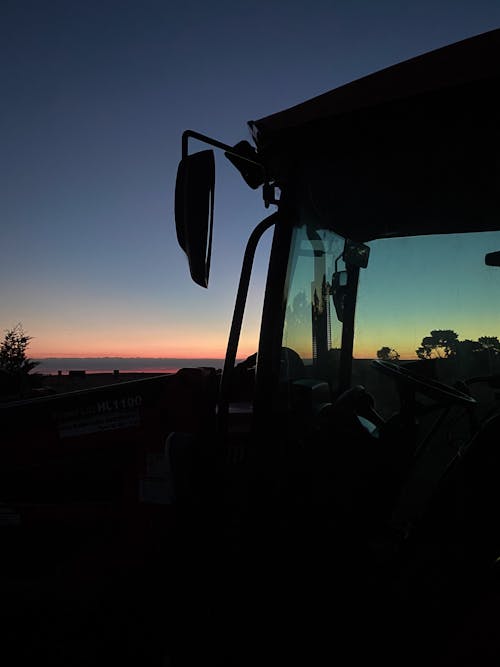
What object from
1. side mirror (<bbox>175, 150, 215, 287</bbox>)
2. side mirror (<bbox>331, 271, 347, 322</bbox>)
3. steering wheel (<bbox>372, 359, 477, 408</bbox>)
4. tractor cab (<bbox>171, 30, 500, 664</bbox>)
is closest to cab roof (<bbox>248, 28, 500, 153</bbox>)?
tractor cab (<bbox>171, 30, 500, 664</bbox>)

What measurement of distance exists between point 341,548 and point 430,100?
4.70 ft

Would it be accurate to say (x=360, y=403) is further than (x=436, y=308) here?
Yes

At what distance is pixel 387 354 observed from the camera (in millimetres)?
1786

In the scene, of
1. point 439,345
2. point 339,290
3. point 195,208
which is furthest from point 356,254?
point 195,208

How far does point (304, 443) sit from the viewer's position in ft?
5.84

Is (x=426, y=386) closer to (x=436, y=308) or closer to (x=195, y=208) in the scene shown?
(x=436, y=308)

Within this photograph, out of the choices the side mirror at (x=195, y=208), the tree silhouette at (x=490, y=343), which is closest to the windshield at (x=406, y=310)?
the tree silhouette at (x=490, y=343)

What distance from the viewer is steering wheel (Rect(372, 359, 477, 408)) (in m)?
1.65

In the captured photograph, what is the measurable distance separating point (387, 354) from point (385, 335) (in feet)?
0.22

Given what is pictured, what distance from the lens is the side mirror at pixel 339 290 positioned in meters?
2.06

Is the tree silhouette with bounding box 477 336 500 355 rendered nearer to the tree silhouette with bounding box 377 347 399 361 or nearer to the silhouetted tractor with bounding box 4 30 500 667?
the silhouetted tractor with bounding box 4 30 500 667

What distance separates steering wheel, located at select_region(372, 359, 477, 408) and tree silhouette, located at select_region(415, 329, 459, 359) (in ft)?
0.25

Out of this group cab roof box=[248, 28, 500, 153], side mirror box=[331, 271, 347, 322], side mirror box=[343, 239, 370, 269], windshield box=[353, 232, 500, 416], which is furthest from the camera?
side mirror box=[331, 271, 347, 322]

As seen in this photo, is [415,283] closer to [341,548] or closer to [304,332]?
[304,332]
